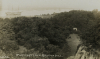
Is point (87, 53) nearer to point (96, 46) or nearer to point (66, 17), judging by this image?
point (96, 46)

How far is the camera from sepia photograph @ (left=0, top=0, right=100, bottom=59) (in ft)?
7.98

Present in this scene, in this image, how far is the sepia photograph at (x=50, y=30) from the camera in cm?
243

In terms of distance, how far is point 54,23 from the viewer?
9.29 ft

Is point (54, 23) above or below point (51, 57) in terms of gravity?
above

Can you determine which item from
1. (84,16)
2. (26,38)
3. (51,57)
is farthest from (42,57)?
(84,16)

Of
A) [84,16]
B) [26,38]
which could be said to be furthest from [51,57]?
[84,16]

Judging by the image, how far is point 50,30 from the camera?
2.80 metres

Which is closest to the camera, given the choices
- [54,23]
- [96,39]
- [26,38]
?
[96,39]

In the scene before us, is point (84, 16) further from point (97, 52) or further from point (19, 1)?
point (19, 1)

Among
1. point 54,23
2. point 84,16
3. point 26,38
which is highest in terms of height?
point 84,16

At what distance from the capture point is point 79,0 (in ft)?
8.87

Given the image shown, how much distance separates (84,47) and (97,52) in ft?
1.01

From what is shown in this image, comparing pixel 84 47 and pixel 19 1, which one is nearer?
pixel 84 47

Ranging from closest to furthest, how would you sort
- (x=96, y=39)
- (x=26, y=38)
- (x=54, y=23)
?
(x=96, y=39), (x=26, y=38), (x=54, y=23)
